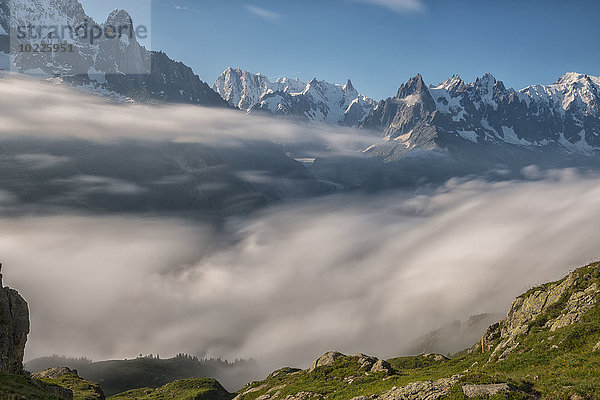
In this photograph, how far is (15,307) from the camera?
65375 millimetres

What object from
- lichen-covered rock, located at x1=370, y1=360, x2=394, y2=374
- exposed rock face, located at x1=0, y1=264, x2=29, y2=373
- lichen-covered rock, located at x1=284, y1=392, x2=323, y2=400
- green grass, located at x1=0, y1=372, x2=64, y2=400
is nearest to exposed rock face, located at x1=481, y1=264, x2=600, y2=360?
lichen-covered rock, located at x1=370, y1=360, x2=394, y2=374

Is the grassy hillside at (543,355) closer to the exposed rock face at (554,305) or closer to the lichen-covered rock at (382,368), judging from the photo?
the exposed rock face at (554,305)

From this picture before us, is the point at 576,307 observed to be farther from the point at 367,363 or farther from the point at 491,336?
the point at 367,363

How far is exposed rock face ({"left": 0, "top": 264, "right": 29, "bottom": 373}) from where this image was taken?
2360 inches

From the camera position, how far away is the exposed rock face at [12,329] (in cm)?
5994

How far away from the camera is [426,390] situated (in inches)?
1307

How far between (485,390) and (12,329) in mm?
75934

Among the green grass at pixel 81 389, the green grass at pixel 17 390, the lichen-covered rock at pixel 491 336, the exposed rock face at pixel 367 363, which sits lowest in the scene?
the green grass at pixel 81 389

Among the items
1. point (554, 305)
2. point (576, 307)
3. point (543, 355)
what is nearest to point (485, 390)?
point (543, 355)

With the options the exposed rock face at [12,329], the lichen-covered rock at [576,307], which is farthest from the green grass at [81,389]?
the lichen-covered rock at [576,307]

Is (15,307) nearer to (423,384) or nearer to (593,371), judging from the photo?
(423,384)

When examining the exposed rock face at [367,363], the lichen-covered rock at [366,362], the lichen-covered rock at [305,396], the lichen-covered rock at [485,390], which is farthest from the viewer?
the lichen-covered rock at [366,362]

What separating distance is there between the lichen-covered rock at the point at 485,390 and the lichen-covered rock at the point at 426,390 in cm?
225

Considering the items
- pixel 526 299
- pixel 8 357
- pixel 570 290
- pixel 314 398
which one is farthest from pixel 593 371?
pixel 8 357
